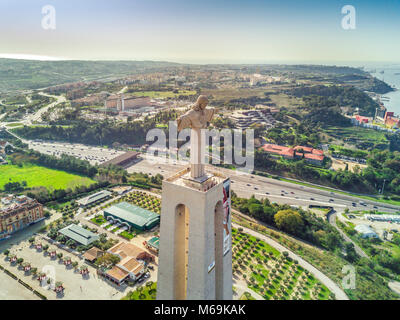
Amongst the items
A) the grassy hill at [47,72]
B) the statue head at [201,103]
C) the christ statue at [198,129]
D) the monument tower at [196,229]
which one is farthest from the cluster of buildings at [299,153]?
the grassy hill at [47,72]

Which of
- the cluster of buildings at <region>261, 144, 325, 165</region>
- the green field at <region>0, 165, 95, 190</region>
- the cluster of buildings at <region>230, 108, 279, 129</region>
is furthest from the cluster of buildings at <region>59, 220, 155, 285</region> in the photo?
the cluster of buildings at <region>230, 108, 279, 129</region>

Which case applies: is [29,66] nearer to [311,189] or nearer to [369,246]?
[311,189]

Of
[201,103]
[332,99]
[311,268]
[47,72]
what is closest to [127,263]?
[311,268]

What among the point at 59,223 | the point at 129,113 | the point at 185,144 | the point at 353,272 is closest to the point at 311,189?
the point at 353,272

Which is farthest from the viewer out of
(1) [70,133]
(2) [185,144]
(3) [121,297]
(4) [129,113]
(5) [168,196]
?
(4) [129,113]

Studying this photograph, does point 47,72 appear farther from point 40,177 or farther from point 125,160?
point 40,177

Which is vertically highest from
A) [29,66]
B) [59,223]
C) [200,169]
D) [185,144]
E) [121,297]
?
[29,66]
